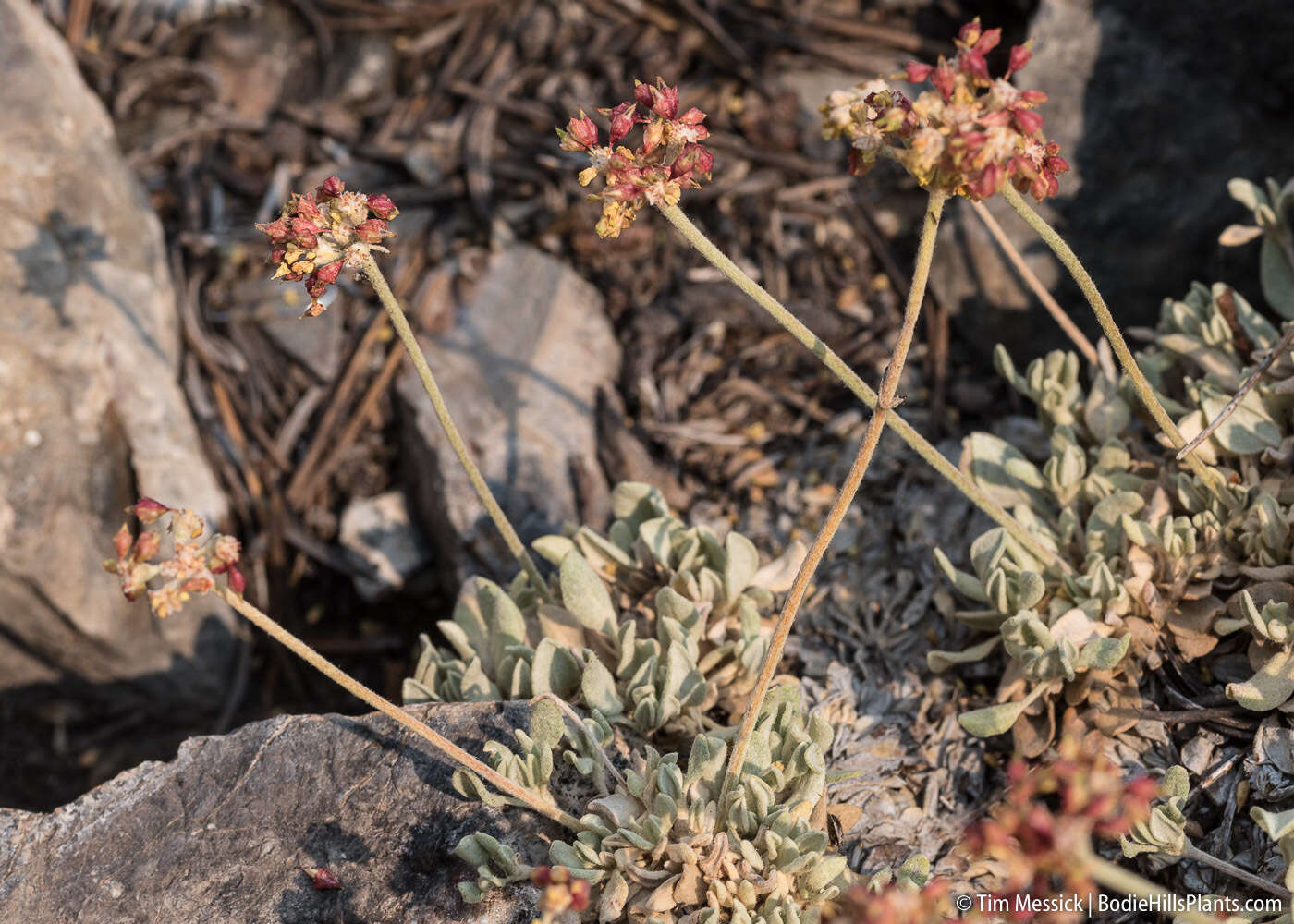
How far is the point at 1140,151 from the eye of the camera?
16.5 ft

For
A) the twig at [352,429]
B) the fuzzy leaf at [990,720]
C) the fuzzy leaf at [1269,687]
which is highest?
the fuzzy leaf at [1269,687]

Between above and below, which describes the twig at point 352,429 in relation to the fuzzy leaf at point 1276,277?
below

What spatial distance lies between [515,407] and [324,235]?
2522 mm

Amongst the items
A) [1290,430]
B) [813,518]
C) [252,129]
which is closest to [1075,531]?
[1290,430]

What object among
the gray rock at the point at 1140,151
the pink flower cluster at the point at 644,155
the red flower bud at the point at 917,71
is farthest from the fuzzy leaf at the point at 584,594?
the gray rock at the point at 1140,151

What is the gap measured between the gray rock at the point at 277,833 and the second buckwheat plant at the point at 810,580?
0.12 meters

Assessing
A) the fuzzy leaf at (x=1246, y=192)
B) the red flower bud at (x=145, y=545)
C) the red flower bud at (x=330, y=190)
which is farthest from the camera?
the fuzzy leaf at (x=1246, y=192)

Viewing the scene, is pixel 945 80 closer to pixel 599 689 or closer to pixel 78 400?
pixel 599 689

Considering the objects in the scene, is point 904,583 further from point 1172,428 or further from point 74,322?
point 74,322

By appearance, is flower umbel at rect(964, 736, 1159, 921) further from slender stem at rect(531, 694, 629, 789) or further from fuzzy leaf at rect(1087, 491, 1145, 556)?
fuzzy leaf at rect(1087, 491, 1145, 556)

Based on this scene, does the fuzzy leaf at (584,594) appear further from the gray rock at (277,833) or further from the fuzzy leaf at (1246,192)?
the fuzzy leaf at (1246,192)

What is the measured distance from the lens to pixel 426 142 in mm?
6102

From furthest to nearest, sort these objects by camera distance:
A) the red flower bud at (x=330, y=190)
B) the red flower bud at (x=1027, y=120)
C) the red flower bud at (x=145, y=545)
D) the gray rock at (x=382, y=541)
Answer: the gray rock at (x=382, y=541), the red flower bud at (x=330, y=190), the red flower bud at (x=145, y=545), the red flower bud at (x=1027, y=120)

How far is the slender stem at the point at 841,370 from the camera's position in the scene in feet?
8.36
